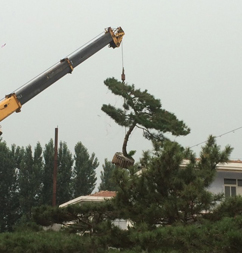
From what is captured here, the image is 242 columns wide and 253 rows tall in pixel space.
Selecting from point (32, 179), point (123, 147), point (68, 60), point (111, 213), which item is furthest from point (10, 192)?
point (111, 213)

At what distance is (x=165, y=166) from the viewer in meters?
18.5

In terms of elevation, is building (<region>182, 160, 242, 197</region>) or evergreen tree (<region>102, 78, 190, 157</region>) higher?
evergreen tree (<region>102, 78, 190, 157</region>)

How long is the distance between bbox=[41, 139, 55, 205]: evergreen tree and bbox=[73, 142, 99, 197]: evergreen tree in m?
2.43

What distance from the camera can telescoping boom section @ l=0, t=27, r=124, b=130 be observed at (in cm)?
2330

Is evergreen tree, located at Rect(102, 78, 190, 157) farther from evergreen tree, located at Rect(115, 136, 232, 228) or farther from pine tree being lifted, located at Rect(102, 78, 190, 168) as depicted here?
evergreen tree, located at Rect(115, 136, 232, 228)

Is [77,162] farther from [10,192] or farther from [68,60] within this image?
[68,60]

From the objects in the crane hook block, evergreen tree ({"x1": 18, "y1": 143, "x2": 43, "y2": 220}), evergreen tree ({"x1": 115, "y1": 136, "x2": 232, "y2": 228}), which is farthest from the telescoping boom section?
evergreen tree ({"x1": 18, "y1": 143, "x2": 43, "y2": 220})

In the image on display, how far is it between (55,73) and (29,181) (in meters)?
24.7

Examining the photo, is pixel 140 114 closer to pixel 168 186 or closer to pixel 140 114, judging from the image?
pixel 140 114

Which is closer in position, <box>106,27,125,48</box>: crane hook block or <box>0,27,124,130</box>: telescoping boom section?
<box>0,27,124,130</box>: telescoping boom section

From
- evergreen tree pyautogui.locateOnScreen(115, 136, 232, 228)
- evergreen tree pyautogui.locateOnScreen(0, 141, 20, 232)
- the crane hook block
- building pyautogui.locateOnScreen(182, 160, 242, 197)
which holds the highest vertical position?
the crane hook block

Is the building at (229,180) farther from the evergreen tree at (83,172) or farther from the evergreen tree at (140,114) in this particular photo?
the evergreen tree at (83,172)

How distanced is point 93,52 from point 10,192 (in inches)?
968

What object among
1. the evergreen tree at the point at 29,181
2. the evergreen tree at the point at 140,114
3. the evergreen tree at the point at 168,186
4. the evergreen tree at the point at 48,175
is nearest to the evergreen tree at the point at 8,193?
the evergreen tree at the point at 29,181
